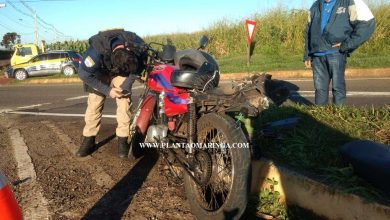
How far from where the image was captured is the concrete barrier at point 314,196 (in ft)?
8.94

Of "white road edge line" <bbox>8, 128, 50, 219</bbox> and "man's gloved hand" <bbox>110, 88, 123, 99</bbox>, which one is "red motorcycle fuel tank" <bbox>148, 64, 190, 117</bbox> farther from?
"white road edge line" <bbox>8, 128, 50, 219</bbox>

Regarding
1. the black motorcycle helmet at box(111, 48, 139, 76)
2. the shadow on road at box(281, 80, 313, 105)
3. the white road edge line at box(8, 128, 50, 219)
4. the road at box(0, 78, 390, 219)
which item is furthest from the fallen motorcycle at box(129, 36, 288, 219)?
the shadow on road at box(281, 80, 313, 105)

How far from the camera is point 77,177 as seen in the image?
4441 millimetres

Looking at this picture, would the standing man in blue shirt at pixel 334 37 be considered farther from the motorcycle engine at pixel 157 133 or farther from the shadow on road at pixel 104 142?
the shadow on road at pixel 104 142

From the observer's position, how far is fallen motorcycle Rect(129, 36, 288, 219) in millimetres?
2939

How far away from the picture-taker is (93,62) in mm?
4438

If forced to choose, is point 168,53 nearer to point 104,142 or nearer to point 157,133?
point 157,133

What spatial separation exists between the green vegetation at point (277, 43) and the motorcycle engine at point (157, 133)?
1004 centimetres

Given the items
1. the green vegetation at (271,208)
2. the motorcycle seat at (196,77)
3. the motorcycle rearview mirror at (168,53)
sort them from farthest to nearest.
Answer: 1. the motorcycle rearview mirror at (168,53)
2. the motorcycle seat at (196,77)
3. the green vegetation at (271,208)

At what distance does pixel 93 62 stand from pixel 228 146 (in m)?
2.12

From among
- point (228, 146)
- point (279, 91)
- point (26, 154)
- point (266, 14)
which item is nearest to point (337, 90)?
point (279, 91)

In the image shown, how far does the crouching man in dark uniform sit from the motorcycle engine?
682 millimetres

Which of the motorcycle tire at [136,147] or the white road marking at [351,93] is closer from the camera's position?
the motorcycle tire at [136,147]

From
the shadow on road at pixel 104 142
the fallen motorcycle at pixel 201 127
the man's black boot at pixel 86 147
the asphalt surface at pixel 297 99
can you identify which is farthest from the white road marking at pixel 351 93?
the man's black boot at pixel 86 147
